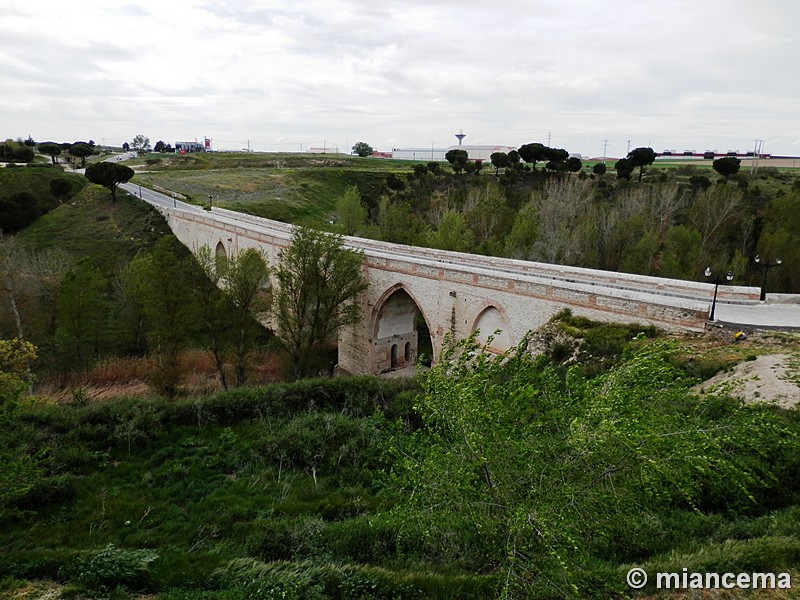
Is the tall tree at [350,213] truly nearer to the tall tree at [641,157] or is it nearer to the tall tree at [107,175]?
the tall tree at [107,175]

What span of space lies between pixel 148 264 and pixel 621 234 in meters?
28.4

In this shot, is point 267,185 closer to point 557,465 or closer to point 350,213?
point 350,213

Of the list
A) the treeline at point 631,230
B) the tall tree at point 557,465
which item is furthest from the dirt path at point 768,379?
the treeline at point 631,230

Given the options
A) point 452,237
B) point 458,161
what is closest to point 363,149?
point 458,161

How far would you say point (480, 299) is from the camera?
705 inches

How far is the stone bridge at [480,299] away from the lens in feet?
48.9

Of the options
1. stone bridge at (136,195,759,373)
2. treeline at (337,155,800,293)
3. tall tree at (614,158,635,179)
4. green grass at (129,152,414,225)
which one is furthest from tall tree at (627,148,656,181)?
stone bridge at (136,195,759,373)

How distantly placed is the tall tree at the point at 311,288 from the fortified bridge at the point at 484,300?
148 cm

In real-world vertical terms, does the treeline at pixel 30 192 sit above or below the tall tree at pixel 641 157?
below

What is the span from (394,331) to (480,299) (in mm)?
6692

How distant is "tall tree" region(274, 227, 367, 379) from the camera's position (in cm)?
2078

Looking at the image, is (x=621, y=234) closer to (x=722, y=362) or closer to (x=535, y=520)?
(x=722, y=362)

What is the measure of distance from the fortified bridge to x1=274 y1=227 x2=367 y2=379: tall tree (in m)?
1.48

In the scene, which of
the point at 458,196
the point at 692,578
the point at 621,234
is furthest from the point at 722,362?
the point at 458,196
